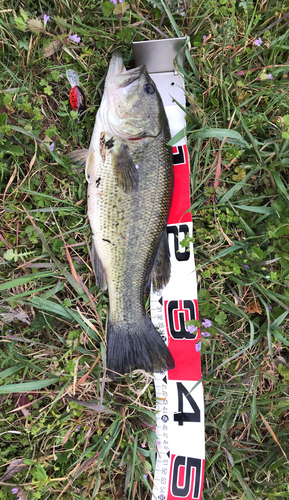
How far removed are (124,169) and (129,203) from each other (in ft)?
0.83

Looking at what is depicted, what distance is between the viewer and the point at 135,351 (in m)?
2.31

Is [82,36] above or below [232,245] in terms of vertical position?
above

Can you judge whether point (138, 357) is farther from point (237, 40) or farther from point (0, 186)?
point (237, 40)

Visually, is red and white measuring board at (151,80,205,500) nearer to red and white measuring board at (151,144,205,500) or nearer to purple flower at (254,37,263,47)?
red and white measuring board at (151,144,205,500)

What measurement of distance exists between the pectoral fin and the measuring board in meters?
0.44

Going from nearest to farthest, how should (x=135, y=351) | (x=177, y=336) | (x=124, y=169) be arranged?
(x=124, y=169) < (x=135, y=351) < (x=177, y=336)

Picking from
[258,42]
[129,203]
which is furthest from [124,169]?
[258,42]

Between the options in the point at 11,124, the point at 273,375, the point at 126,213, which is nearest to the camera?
the point at 126,213

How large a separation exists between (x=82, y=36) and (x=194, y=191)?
160 cm

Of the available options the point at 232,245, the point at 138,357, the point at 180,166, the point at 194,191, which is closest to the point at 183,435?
the point at 138,357

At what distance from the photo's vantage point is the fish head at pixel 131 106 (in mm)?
2191

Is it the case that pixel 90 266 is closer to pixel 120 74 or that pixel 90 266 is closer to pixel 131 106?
pixel 131 106

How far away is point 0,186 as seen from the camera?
7.80 ft

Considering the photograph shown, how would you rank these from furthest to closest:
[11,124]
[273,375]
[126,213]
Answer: [273,375]
[11,124]
[126,213]
